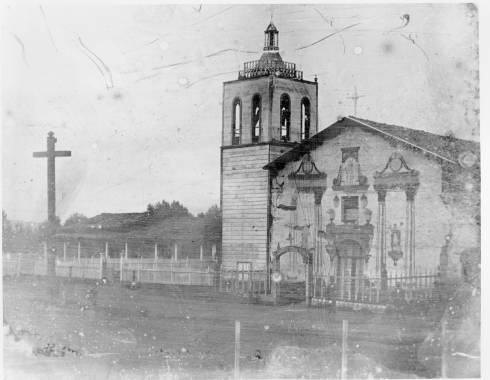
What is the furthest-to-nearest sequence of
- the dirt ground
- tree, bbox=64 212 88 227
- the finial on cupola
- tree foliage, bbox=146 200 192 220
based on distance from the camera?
tree, bbox=64 212 88 227 < tree foliage, bbox=146 200 192 220 < the finial on cupola < the dirt ground

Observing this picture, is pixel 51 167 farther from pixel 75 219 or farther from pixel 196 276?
pixel 196 276

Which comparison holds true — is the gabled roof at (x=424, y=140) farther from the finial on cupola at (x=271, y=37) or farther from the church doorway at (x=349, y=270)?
the church doorway at (x=349, y=270)

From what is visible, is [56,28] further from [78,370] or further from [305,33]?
[78,370]

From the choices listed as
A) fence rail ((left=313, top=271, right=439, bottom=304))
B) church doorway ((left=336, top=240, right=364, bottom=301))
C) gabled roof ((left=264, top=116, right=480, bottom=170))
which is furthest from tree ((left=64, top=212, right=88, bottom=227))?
gabled roof ((left=264, top=116, right=480, bottom=170))

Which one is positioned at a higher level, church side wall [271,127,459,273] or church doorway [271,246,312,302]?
church side wall [271,127,459,273]

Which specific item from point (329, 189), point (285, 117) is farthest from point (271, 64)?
point (329, 189)

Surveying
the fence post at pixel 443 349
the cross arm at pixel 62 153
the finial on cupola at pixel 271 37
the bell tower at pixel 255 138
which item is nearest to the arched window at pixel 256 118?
the bell tower at pixel 255 138

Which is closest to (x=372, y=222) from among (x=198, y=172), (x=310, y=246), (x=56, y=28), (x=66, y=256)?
(x=310, y=246)

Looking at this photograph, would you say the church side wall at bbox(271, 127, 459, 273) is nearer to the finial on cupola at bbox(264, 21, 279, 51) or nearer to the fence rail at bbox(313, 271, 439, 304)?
the fence rail at bbox(313, 271, 439, 304)
